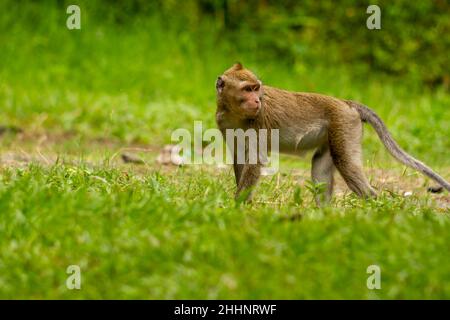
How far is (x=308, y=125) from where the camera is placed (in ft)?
24.5

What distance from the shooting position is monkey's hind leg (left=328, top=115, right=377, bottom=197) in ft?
23.6

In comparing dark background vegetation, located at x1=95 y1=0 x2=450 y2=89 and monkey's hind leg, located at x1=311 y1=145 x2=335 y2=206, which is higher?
dark background vegetation, located at x1=95 y1=0 x2=450 y2=89

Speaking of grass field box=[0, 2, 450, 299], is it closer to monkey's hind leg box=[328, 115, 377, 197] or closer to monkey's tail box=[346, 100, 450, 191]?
monkey's hind leg box=[328, 115, 377, 197]

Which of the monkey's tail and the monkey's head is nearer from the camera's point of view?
the monkey's head

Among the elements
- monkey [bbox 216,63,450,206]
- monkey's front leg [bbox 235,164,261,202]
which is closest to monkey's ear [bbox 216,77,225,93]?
monkey [bbox 216,63,450,206]

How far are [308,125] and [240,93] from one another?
750mm

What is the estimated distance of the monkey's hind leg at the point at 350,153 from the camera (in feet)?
23.6

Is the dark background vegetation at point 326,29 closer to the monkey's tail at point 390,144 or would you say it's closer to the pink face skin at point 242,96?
the monkey's tail at point 390,144

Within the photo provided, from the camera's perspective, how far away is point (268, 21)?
15453mm

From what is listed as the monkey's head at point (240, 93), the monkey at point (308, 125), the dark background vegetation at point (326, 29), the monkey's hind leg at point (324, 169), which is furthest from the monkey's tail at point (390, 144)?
the dark background vegetation at point (326, 29)

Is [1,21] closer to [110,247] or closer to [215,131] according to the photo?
[215,131]

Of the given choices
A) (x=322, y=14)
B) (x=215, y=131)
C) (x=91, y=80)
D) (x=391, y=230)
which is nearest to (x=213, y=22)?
(x=322, y=14)

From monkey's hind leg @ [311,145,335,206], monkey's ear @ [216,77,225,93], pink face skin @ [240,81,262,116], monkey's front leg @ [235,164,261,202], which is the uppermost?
monkey's ear @ [216,77,225,93]
